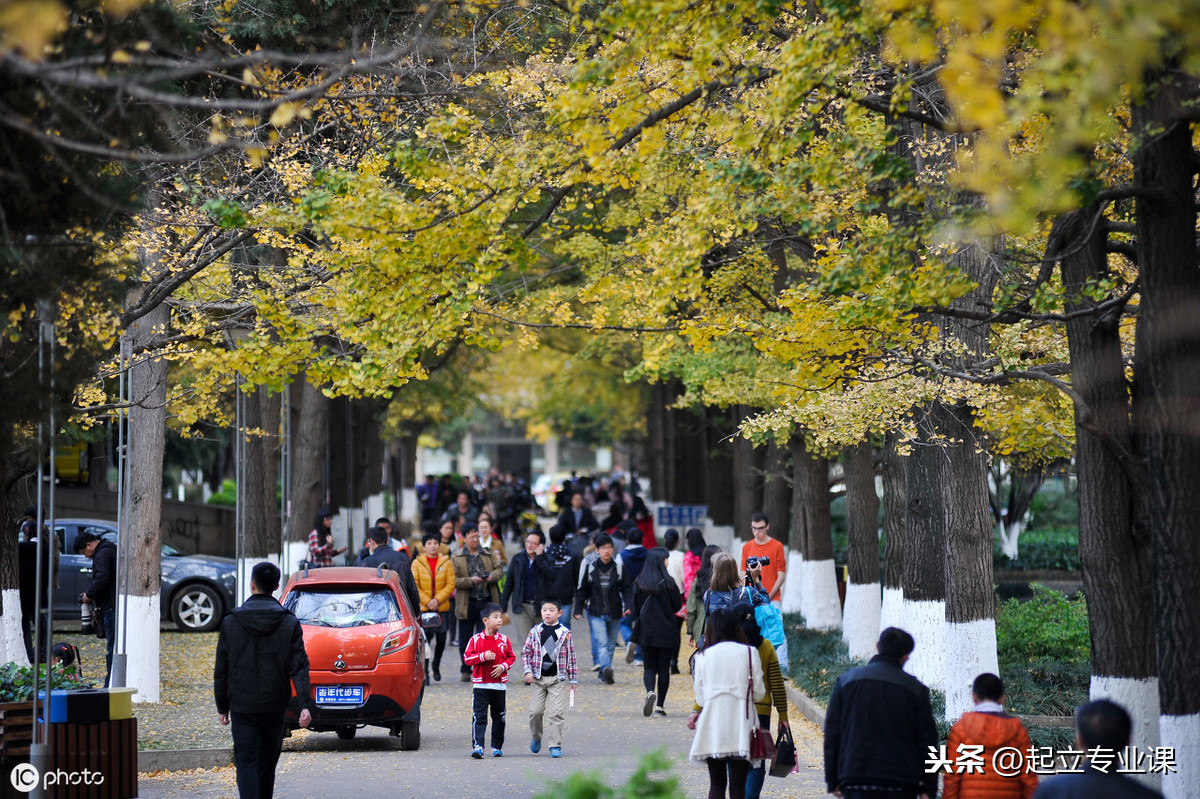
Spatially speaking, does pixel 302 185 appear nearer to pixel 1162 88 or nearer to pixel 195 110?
pixel 195 110

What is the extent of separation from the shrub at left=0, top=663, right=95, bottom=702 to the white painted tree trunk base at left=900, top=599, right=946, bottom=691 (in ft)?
27.1

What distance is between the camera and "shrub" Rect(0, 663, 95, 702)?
31.9ft

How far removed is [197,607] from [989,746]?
18.2 m

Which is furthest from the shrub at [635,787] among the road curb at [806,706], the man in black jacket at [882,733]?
the road curb at [806,706]

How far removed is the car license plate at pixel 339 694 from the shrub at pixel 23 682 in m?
2.36

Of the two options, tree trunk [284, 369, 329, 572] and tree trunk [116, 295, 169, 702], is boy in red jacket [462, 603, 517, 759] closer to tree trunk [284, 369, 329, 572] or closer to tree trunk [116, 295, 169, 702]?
tree trunk [116, 295, 169, 702]

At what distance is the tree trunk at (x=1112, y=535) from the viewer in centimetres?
918

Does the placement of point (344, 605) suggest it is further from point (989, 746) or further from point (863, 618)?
point (863, 618)

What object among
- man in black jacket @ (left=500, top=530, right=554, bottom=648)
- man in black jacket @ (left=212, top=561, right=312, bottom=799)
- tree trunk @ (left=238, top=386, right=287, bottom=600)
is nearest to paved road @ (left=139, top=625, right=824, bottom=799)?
man in black jacket @ (left=500, top=530, right=554, bottom=648)

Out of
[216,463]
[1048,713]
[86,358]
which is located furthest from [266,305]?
[216,463]

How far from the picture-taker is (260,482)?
21562 mm

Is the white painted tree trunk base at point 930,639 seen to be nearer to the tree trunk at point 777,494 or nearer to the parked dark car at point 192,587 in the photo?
the tree trunk at point 777,494

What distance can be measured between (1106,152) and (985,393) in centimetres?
266

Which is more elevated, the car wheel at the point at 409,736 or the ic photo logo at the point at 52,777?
the ic photo logo at the point at 52,777
